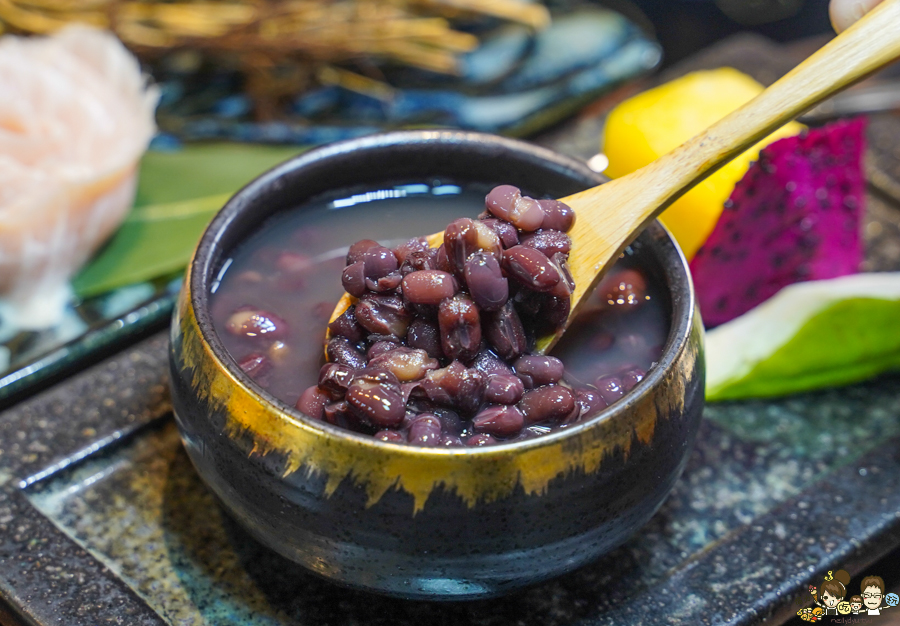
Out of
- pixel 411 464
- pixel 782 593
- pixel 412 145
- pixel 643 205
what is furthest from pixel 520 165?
pixel 782 593

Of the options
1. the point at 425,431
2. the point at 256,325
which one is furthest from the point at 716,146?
the point at 256,325

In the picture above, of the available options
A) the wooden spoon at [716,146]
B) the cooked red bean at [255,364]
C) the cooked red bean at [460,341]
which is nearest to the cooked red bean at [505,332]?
the cooked red bean at [460,341]

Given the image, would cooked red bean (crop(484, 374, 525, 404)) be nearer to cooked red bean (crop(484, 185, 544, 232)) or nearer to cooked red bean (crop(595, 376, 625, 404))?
cooked red bean (crop(595, 376, 625, 404))

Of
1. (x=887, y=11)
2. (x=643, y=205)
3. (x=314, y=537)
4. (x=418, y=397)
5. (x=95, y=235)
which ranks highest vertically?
(x=887, y=11)

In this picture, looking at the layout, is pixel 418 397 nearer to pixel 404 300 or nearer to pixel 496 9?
pixel 404 300

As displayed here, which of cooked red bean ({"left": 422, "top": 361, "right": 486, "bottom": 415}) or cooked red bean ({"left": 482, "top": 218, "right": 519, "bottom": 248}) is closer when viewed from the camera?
cooked red bean ({"left": 422, "top": 361, "right": 486, "bottom": 415})

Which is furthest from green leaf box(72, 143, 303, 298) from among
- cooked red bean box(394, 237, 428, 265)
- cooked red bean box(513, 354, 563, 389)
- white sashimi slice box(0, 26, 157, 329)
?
cooked red bean box(513, 354, 563, 389)
